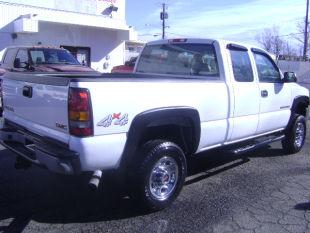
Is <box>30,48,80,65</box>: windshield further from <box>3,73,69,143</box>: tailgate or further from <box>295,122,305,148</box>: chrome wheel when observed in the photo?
<box>295,122,305,148</box>: chrome wheel

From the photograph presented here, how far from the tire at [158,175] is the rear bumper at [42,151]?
778mm

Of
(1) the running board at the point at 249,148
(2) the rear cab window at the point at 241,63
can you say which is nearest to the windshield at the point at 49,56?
(2) the rear cab window at the point at 241,63

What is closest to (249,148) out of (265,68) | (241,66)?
(241,66)

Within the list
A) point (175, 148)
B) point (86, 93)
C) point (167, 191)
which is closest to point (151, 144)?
point (175, 148)

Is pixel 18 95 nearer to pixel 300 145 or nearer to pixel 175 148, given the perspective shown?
pixel 175 148

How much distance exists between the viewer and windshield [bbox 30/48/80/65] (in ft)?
41.8

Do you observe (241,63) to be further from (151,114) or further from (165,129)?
(151,114)

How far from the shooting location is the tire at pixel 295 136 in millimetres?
7668

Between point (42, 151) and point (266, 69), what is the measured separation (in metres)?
4.04

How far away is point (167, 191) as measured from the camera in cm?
499

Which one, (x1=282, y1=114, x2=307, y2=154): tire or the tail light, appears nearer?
the tail light

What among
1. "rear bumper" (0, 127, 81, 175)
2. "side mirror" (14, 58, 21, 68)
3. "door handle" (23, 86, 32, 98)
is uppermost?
"side mirror" (14, 58, 21, 68)

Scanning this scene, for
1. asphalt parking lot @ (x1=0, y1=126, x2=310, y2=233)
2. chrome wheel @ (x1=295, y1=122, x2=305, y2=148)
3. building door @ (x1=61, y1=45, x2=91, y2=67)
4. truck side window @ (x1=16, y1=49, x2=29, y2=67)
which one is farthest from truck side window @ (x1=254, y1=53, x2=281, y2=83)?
building door @ (x1=61, y1=45, x2=91, y2=67)

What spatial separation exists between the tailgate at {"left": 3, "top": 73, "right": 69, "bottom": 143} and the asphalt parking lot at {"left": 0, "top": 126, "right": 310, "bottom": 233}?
905mm
